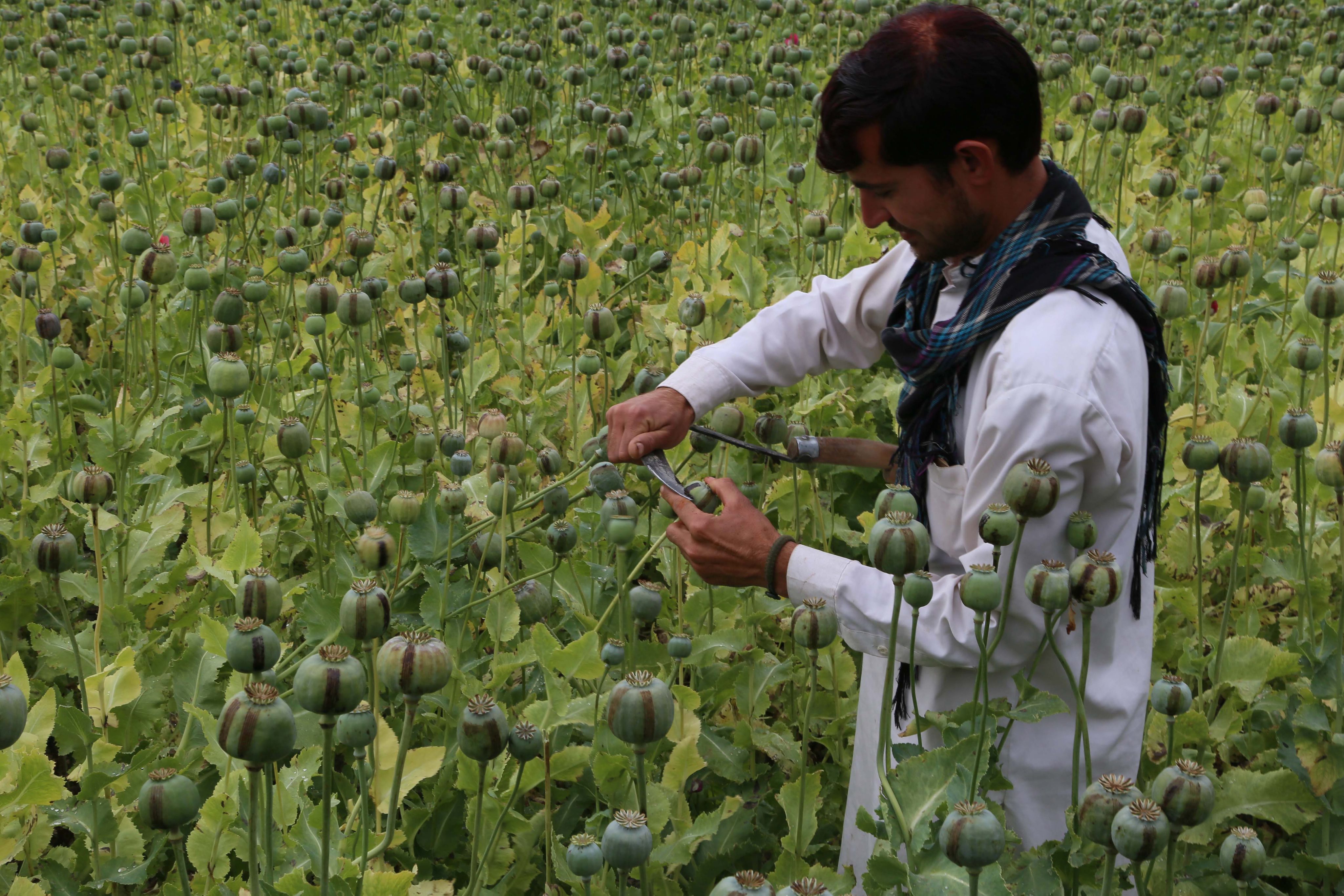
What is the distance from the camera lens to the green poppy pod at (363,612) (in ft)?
4.53

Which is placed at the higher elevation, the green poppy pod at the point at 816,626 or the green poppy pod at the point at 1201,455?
the green poppy pod at the point at 1201,455

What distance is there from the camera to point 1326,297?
2.03 meters

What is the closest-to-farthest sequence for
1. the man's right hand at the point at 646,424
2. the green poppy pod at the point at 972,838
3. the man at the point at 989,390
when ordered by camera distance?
the green poppy pod at the point at 972,838 < the man at the point at 989,390 < the man's right hand at the point at 646,424

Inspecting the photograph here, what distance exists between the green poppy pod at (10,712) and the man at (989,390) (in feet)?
3.01

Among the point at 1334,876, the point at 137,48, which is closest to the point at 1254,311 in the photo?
the point at 1334,876

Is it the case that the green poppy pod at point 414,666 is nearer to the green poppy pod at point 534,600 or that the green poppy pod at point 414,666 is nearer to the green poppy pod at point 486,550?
the green poppy pod at point 534,600

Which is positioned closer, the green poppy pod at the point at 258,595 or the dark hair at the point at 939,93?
the green poppy pod at the point at 258,595

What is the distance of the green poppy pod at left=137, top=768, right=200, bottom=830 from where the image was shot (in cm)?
130

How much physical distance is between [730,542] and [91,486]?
0.97 m

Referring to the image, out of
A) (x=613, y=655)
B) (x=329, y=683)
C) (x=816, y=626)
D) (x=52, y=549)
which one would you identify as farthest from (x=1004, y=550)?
(x=52, y=549)

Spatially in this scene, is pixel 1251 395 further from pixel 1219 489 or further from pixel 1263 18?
pixel 1263 18

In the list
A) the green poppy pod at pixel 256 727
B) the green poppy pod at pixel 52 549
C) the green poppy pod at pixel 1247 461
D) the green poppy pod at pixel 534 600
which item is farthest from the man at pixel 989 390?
the green poppy pod at pixel 52 549

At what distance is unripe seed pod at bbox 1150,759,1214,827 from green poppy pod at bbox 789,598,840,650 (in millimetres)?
421

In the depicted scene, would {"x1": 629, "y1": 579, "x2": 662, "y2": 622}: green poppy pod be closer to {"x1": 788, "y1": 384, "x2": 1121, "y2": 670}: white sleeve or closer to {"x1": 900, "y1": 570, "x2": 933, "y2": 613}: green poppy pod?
{"x1": 788, "y1": 384, "x2": 1121, "y2": 670}: white sleeve
